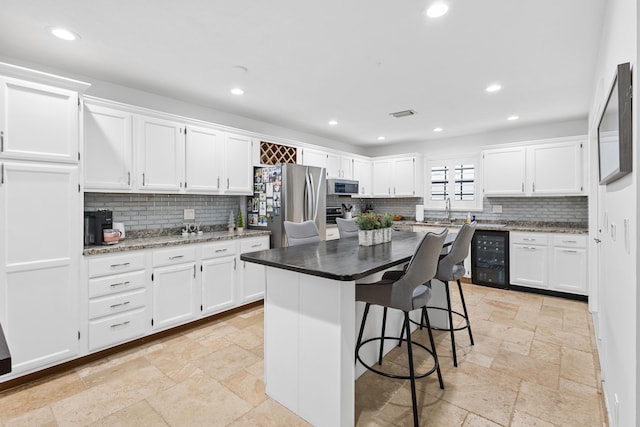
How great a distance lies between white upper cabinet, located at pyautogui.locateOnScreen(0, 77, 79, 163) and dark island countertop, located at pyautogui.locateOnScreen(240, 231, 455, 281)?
172 centimetres

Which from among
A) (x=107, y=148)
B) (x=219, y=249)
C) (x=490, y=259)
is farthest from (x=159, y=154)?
(x=490, y=259)

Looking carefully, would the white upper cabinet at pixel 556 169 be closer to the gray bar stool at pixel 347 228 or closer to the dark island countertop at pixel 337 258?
the gray bar stool at pixel 347 228

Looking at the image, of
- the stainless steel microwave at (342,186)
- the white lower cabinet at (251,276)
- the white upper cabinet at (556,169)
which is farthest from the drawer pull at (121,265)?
the white upper cabinet at (556,169)

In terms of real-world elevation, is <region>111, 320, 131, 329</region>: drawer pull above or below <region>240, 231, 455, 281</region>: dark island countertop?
below

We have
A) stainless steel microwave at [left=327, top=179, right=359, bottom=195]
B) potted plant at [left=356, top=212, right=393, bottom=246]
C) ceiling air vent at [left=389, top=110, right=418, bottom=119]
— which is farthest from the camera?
stainless steel microwave at [left=327, top=179, right=359, bottom=195]

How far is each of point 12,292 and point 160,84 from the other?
2214 millimetres

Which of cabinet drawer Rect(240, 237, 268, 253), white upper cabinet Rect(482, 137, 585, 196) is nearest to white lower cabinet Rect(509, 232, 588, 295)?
white upper cabinet Rect(482, 137, 585, 196)

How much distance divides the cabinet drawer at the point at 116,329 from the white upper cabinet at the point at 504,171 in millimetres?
4991

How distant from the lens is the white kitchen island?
1.72 metres

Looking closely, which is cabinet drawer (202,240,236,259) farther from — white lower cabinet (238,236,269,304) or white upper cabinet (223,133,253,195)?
white upper cabinet (223,133,253,195)

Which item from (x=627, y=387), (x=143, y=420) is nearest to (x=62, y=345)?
(x=143, y=420)

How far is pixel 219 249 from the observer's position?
3525 mm

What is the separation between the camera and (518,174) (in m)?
4.79

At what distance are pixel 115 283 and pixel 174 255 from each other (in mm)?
549
